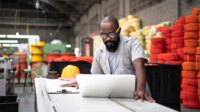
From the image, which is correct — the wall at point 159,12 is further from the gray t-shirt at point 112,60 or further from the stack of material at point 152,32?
the gray t-shirt at point 112,60

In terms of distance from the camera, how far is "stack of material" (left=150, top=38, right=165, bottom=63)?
25.1 ft

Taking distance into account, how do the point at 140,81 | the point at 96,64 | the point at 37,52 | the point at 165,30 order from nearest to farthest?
the point at 140,81, the point at 96,64, the point at 165,30, the point at 37,52

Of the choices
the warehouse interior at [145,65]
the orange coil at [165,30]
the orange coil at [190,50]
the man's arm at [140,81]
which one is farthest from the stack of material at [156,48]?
the man's arm at [140,81]

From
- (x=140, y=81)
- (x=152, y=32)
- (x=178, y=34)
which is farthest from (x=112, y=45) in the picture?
(x=152, y=32)

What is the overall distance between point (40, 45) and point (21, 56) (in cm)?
177

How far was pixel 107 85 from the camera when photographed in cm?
216

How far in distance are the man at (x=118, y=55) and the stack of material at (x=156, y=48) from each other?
5045 millimetres

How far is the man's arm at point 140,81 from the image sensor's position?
2.21 meters

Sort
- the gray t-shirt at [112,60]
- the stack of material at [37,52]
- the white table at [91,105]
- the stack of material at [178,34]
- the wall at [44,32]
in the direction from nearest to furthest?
the white table at [91,105] < the gray t-shirt at [112,60] < the stack of material at [178,34] < the stack of material at [37,52] < the wall at [44,32]

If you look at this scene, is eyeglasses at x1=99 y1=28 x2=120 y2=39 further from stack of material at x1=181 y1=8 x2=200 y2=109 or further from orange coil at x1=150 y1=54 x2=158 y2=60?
orange coil at x1=150 y1=54 x2=158 y2=60

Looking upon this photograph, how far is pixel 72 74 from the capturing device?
12.2ft

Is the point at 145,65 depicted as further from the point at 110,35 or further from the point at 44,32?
the point at 44,32

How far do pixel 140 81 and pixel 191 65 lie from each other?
163 inches

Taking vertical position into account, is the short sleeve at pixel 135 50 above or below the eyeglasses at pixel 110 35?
below
